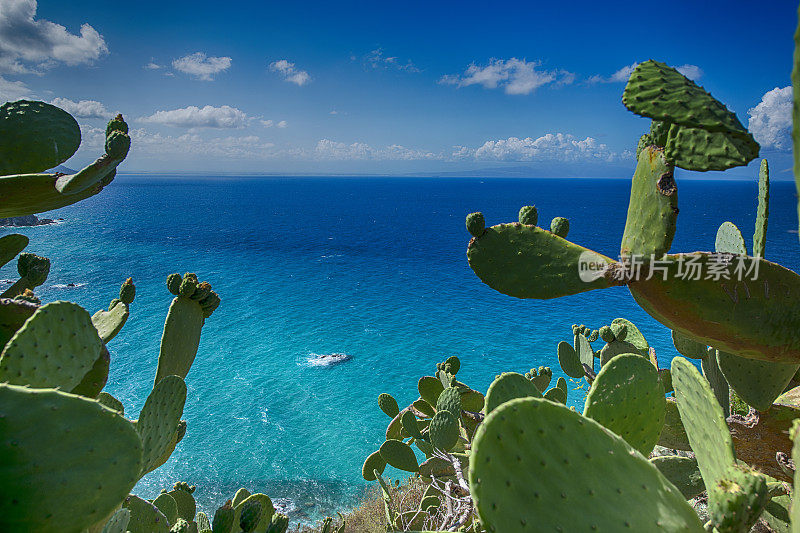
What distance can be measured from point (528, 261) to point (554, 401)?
0.54m

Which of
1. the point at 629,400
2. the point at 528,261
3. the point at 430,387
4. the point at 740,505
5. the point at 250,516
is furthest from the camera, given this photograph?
the point at 430,387

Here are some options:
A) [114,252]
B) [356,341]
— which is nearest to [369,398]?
[356,341]

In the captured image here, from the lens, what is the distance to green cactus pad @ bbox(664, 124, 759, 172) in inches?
43.2

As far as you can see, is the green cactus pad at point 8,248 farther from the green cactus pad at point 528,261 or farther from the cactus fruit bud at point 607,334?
the cactus fruit bud at point 607,334

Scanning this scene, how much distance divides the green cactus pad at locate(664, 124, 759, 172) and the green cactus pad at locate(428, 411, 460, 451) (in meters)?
1.69

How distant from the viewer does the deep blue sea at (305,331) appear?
36.9ft

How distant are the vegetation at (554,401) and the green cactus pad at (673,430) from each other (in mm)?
12

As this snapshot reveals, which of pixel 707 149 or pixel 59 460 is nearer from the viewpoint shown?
pixel 59 460

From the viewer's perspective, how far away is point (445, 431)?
2408 millimetres

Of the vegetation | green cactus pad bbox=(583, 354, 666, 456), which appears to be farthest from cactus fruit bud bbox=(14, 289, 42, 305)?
green cactus pad bbox=(583, 354, 666, 456)

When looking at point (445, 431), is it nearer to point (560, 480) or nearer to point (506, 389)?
point (506, 389)

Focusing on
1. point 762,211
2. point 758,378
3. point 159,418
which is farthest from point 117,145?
point 758,378

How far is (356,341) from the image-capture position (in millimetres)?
19062

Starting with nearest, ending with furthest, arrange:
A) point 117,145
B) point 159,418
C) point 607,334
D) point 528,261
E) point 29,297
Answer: point 117,145
point 159,418
point 528,261
point 29,297
point 607,334
